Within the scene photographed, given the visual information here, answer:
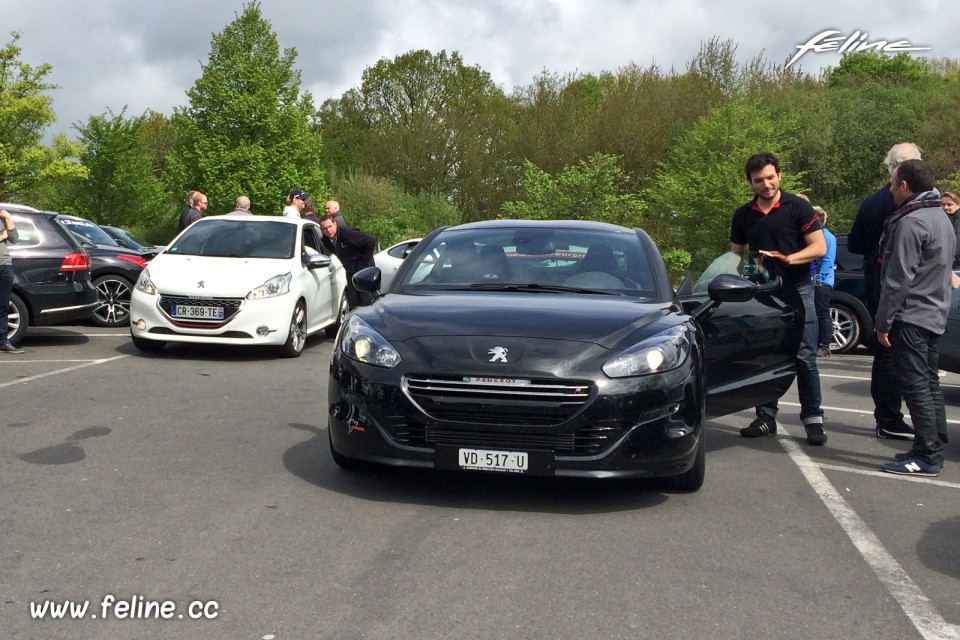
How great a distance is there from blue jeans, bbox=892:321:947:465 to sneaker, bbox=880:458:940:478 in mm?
32

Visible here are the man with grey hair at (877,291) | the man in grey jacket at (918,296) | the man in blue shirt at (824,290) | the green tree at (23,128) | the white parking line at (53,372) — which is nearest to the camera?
the man in grey jacket at (918,296)

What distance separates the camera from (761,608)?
4156 mm

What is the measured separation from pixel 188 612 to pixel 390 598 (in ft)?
2.38

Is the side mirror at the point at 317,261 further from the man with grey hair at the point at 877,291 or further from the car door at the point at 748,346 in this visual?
the man with grey hair at the point at 877,291

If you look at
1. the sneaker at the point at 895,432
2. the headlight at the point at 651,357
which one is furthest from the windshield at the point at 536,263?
the sneaker at the point at 895,432

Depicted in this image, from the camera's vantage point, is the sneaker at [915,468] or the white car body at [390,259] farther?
the white car body at [390,259]

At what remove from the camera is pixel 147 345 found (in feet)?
39.2

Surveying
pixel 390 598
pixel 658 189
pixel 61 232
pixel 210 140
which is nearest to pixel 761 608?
pixel 390 598

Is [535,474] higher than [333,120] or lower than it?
lower

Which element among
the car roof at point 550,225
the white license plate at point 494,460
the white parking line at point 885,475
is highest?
the car roof at point 550,225

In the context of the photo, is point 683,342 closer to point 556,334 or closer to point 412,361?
point 556,334

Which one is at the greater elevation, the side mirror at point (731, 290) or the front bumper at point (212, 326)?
the side mirror at point (731, 290)

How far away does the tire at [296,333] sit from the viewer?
12.1m

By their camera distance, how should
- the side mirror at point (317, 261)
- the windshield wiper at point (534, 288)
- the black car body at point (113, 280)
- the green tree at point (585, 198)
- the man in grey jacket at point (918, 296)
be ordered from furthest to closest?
the green tree at point (585, 198) < the black car body at point (113, 280) < the side mirror at point (317, 261) < the man in grey jacket at point (918, 296) < the windshield wiper at point (534, 288)
